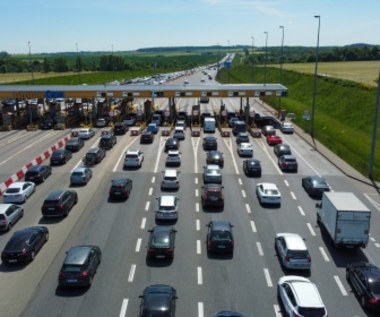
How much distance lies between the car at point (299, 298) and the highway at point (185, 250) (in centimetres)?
96

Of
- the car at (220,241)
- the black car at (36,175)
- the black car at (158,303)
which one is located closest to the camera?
the black car at (158,303)

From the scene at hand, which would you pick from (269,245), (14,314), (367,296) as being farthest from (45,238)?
(367,296)

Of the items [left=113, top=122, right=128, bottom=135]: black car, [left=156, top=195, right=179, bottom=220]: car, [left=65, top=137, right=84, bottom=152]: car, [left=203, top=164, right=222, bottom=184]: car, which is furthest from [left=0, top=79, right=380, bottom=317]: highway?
[left=113, top=122, right=128, bottom=135]: black car

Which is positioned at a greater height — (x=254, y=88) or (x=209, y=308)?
(x=254, y=88)

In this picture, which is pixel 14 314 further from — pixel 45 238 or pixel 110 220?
pixel 110 220

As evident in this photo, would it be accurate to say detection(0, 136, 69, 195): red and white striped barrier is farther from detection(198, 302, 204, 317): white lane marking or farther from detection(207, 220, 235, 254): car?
detection(198, 302, 204, 317): white lane marking

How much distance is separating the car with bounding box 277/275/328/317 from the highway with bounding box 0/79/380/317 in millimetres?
962

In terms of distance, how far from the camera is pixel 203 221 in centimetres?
3095

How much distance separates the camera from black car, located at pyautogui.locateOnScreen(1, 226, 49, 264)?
2397cm

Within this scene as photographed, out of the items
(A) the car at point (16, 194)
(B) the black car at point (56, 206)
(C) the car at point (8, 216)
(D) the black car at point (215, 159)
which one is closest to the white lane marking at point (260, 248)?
(B) the black car at point (56, 206)

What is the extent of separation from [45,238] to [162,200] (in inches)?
323

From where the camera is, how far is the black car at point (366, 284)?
19825 mm

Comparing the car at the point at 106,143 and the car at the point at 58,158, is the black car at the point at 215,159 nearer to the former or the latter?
the car at the point at 106,143

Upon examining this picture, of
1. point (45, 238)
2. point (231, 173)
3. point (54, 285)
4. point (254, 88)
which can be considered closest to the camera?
point (54, 285)
